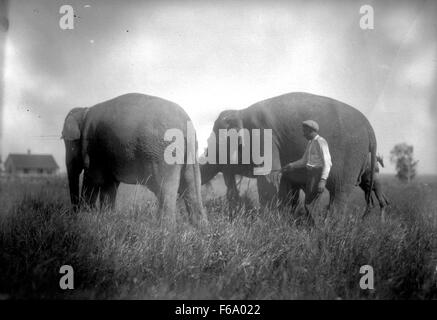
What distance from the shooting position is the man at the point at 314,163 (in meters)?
3.74

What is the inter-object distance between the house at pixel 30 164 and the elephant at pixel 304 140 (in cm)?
201

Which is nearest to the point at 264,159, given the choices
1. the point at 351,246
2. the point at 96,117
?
the point at 351,246

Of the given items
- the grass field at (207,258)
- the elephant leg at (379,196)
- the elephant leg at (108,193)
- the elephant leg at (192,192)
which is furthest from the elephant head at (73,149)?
the elephant leg at (379,196)

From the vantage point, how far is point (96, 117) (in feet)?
13.7

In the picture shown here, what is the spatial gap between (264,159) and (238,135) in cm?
44

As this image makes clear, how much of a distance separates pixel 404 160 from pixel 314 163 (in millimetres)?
2011

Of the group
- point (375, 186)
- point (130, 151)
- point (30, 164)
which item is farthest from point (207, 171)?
point (30, 164)

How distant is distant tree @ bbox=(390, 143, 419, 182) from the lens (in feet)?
14.2

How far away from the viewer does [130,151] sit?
3.80 m

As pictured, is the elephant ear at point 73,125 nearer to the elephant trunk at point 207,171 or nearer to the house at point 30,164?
the house at point 30,164

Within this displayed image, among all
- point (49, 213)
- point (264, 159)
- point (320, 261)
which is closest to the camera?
point (320, 261)

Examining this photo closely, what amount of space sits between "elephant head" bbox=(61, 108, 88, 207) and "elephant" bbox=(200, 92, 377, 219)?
1500mm

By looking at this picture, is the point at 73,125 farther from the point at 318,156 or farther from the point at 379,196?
the point at 379,196

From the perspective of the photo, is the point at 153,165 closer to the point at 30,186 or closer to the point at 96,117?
the point at 96,117
